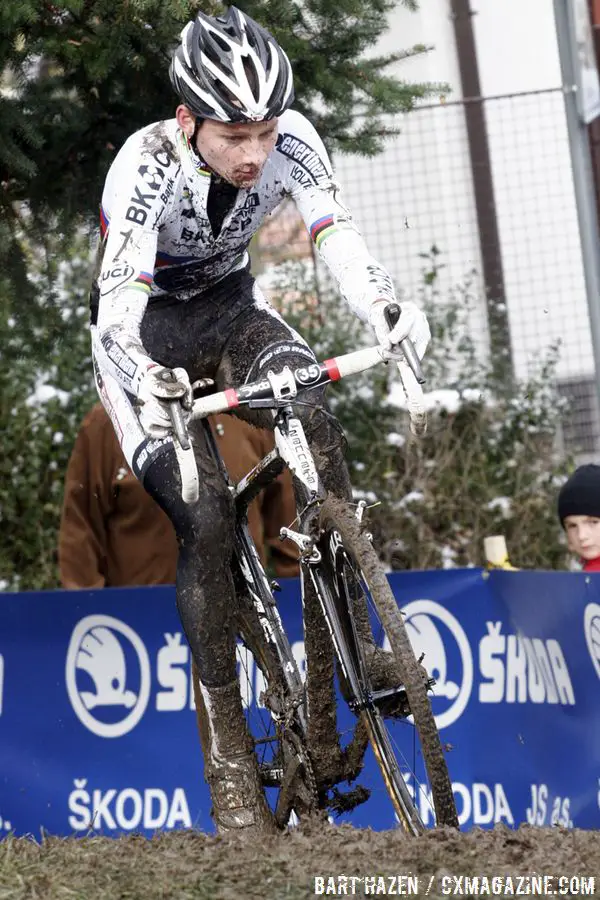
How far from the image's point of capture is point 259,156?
4.80m

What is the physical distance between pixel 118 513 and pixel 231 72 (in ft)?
11.4

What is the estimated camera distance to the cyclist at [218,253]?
15.4 ft

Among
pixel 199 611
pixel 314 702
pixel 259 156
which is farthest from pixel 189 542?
pixel 259 156

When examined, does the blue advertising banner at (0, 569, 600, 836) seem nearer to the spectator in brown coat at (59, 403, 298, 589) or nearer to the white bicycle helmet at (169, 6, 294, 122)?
the spectator in brown coat at (59, 403, 298, 589)

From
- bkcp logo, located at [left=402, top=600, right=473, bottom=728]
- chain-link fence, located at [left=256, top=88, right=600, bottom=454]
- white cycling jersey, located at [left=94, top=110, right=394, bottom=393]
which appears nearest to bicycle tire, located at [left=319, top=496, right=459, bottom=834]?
white cycling jersey, located at [left=94, top=110, right=394, bottom=393]

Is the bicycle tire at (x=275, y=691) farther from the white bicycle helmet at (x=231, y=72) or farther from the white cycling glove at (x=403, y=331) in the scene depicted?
the white bicycle helmet at (x=231, y=72)

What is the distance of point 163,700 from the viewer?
695cm

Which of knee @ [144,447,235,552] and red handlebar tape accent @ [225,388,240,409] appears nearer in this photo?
red handlebar tape accent @ [225,388,240,409]

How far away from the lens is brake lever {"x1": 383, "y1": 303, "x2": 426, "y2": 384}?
4.36 metres

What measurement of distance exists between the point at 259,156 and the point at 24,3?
1632 mm

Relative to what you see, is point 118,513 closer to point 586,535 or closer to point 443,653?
point 443,653

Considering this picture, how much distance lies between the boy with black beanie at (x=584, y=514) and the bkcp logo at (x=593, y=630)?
2.47 feet

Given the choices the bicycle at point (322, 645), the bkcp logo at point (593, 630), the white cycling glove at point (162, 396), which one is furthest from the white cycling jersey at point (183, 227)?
the bkcp logo at point (593, 630)

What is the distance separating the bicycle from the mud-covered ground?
0.56 feet
